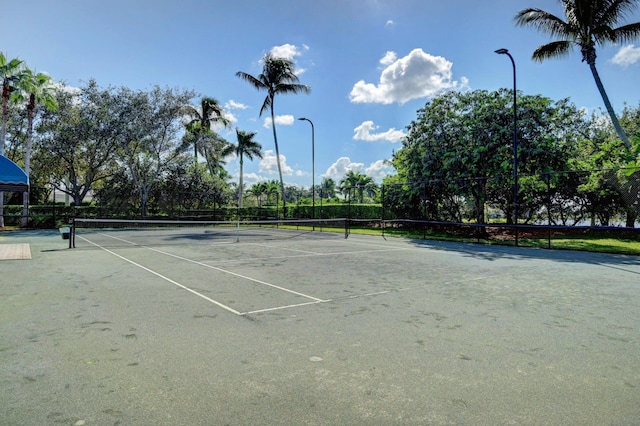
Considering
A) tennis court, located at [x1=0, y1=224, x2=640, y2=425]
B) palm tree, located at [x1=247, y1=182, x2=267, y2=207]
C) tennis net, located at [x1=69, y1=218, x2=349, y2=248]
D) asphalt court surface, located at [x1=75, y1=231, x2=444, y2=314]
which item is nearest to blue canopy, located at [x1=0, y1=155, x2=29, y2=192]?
tennis net, located at [x1=69, y1=218, x2=349, y2=248]

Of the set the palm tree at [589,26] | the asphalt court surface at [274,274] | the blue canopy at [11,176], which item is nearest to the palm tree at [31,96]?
the blue canopy at [11,176]

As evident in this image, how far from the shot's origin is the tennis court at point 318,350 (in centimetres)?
272

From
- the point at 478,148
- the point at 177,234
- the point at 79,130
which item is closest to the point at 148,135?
the point at 79,130

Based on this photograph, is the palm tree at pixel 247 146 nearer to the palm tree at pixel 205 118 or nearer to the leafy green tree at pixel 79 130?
the palm tree at pixel 205 118

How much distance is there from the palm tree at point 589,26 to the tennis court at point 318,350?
15792 millimetres

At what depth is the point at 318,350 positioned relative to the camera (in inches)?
152

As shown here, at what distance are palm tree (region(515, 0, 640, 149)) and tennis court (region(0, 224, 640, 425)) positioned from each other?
51.8ft

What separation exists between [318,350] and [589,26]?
22.9 metres

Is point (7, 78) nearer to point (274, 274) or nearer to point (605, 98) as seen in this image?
point (274, 274)

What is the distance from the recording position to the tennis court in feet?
8.92

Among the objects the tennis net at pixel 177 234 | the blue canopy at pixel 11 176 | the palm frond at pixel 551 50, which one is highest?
the palm frond at pixel 551 50

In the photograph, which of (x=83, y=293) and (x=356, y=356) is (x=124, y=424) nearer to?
(x=356, y=356)

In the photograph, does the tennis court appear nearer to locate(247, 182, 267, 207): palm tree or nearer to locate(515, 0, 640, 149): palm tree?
locate(515, 0, 640, 149): palm tree

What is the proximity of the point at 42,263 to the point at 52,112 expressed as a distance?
90.6ft
